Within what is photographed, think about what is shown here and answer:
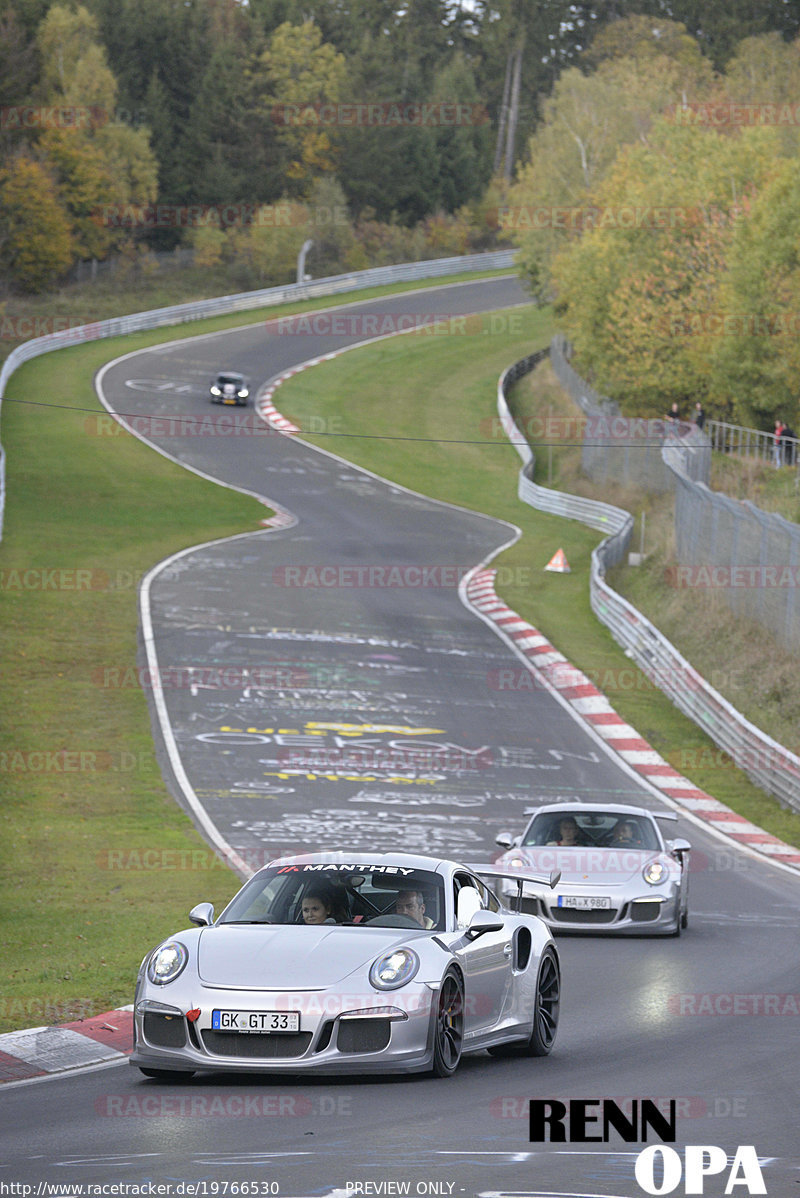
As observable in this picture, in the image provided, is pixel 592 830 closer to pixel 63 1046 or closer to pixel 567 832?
pixel 567 832

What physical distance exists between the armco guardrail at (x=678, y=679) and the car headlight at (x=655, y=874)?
8.88 meters

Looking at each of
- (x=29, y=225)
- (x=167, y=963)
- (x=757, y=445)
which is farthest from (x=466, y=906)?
(x=29, y=225)

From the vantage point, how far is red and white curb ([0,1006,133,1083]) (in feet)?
30.8

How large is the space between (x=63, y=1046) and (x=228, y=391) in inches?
2110

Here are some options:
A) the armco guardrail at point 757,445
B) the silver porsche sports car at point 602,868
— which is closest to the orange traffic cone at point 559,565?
the armco guardrail at point 757,445

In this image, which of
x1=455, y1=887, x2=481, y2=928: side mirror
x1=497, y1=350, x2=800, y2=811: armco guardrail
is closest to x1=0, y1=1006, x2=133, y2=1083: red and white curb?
x1=455, y1=887, x2=481, y2=928: side mirror

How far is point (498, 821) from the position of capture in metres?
22.1

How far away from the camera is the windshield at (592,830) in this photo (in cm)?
1678

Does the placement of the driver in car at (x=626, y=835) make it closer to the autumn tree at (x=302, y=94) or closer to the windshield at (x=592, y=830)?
the windshield at (x=592, y=830)

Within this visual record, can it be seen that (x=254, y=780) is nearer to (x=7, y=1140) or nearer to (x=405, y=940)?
(x=405, y=940)

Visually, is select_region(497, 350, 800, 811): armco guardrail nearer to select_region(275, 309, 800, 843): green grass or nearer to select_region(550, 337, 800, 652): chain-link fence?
select_region(275, 309, 800, 843): green grass

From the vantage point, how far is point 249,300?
8944 cm

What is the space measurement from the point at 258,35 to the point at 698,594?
9283 cm

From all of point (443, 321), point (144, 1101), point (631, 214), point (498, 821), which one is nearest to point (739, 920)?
point (498, 821)
